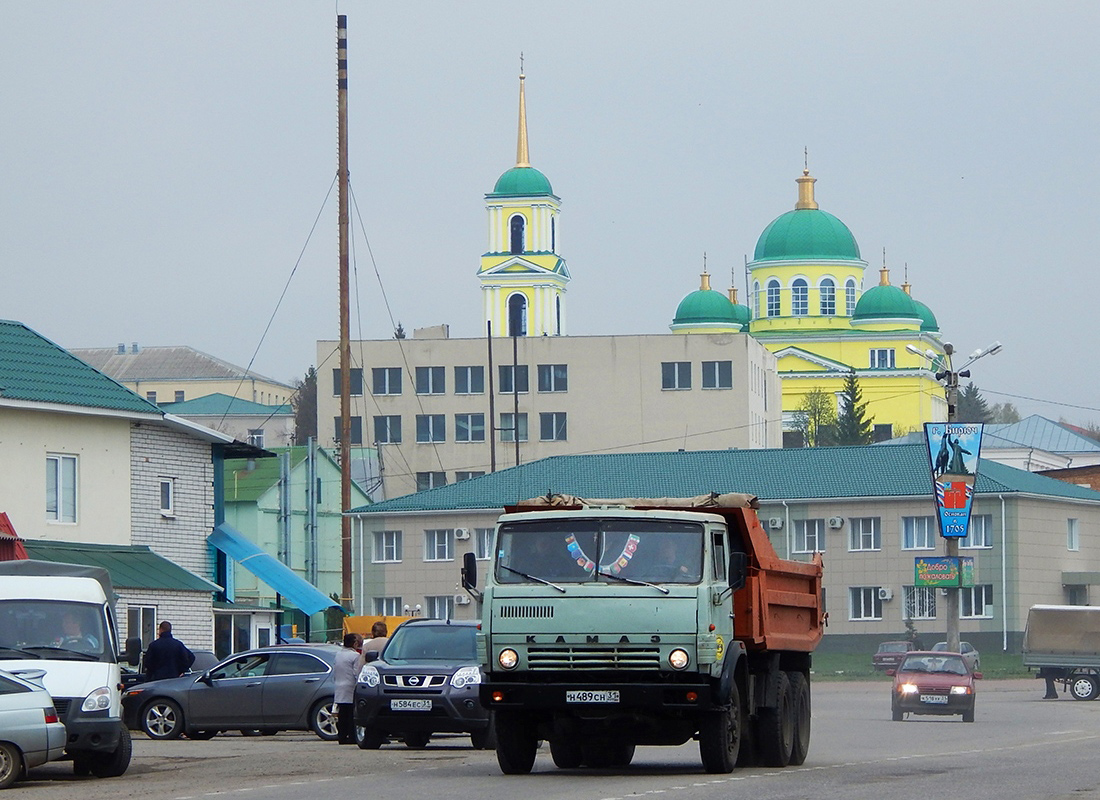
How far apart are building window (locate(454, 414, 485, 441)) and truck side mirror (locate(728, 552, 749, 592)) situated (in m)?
90.0

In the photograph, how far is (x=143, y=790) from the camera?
55.8 feet

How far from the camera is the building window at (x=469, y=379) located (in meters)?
108

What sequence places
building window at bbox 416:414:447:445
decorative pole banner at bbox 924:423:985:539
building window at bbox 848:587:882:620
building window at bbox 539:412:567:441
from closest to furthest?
decorative pole banner at bbox 924:423:985:539 < building window at bbox 848:587:882:620 < building window at bbox 539:412:567:441 < building window at bbox 416:414:447:445

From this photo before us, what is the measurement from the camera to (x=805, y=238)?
415 feet

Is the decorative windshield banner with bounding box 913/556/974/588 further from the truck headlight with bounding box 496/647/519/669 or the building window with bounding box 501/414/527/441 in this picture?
the building window with bounding box 501/414/527/441

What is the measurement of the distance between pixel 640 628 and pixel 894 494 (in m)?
54.0

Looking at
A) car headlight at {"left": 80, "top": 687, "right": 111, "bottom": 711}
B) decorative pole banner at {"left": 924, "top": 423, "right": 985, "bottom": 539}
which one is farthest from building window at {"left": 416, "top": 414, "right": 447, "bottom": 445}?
car headlight at {"left": 80, "top": 687, "right": 111, "bottom": 711}

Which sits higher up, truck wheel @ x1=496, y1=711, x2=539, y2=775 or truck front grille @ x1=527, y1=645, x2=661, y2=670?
truck front grille @ x1=527, y1=645, x2=661, y2=670

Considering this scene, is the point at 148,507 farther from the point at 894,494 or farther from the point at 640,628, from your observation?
the point at 894,494

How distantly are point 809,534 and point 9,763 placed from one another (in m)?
55.8

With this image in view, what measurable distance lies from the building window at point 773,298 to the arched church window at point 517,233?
1633cm

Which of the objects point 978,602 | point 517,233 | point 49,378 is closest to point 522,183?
point 517,233

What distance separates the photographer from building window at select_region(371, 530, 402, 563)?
75188 mm

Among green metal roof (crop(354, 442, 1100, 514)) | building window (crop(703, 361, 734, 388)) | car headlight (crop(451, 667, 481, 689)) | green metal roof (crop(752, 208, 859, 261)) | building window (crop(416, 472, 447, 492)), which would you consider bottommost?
car headlight (crop(451, 667, 481, 689))
